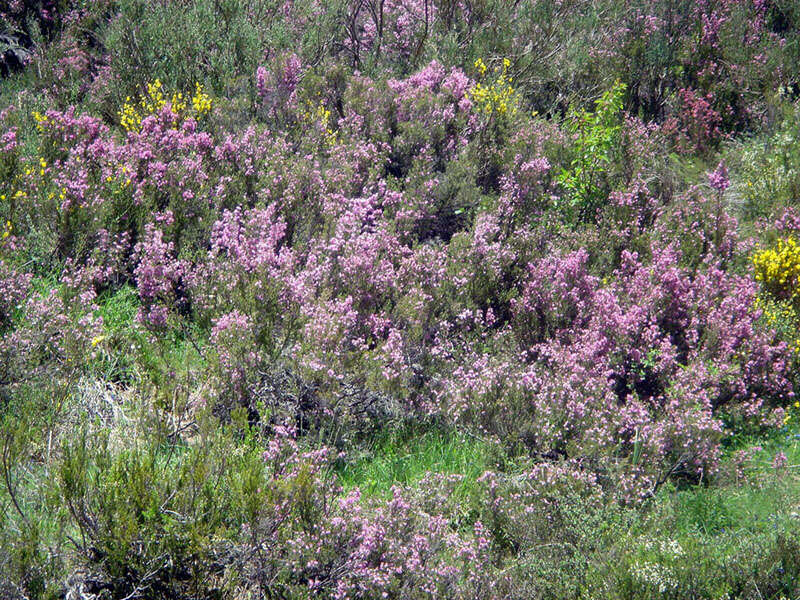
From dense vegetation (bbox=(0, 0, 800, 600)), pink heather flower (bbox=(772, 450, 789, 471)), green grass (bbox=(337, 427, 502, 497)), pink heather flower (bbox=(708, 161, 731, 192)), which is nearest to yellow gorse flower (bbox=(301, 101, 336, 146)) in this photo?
dense vegetation (bbox=(0, 0, 800, 600))

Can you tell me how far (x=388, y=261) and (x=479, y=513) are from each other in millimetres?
2046

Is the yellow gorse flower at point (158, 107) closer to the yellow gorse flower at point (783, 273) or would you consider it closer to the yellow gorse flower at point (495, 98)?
the yellow gorse flower at point (495, 98)

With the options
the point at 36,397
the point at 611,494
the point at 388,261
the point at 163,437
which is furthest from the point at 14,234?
the point at 611,494

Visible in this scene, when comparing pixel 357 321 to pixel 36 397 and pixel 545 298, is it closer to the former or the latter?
pixel 545 298

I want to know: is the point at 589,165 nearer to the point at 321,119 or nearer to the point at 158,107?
the point at 321,119

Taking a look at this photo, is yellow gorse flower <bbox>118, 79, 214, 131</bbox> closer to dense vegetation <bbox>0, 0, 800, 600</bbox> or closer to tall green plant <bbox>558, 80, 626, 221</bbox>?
dense vegetation <bbox>0, 0, 800, 600</bbox>

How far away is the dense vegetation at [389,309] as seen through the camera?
11.4ft

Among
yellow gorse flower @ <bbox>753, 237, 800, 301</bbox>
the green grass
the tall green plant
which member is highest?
the tall green plant

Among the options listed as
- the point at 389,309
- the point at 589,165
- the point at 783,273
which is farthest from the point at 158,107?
the point at 783,273

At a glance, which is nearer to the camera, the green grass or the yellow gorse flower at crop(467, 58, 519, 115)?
the green grass

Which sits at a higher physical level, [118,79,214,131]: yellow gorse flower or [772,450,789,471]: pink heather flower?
[118,79,214,131]: yellow gorse flower

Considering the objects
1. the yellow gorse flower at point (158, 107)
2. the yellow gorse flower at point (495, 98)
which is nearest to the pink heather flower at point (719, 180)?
the yellow gorse flower at point (495, 98)

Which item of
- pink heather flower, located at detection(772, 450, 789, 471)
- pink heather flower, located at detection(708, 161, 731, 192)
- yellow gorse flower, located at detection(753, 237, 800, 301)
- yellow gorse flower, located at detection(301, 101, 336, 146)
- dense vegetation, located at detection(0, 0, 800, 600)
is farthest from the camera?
pink heather flower, located at detection(708, 161, 731, 192)

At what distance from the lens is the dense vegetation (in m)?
3.48
